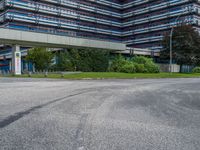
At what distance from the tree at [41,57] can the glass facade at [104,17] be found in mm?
18106

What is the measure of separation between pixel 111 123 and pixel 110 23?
7568cm

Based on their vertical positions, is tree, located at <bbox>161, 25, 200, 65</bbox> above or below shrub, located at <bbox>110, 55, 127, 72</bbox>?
above

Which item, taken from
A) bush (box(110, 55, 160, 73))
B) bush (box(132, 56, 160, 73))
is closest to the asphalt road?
bush (box(110, 55, 160, 73))

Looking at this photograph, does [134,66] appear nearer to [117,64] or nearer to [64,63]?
[117,64]

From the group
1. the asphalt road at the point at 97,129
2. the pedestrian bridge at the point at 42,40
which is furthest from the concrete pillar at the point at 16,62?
the asphalt road at the point at 97,129

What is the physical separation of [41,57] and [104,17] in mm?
43923

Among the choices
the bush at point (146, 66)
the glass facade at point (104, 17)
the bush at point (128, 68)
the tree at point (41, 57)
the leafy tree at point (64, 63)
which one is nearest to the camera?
the bush at point (128, 68)

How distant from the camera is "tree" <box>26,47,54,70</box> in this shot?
1468 inches

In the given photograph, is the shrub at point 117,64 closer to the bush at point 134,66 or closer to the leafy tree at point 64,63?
the bush at point 134,66

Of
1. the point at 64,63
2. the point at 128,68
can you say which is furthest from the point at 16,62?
the point at 128,68

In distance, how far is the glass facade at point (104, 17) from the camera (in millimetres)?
58031

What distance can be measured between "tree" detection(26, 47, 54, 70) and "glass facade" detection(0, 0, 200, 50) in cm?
1811

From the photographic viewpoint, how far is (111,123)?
4.39 metres

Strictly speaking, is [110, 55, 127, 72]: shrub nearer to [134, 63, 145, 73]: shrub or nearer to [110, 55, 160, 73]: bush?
[110, 55, 160, 73]: bush
